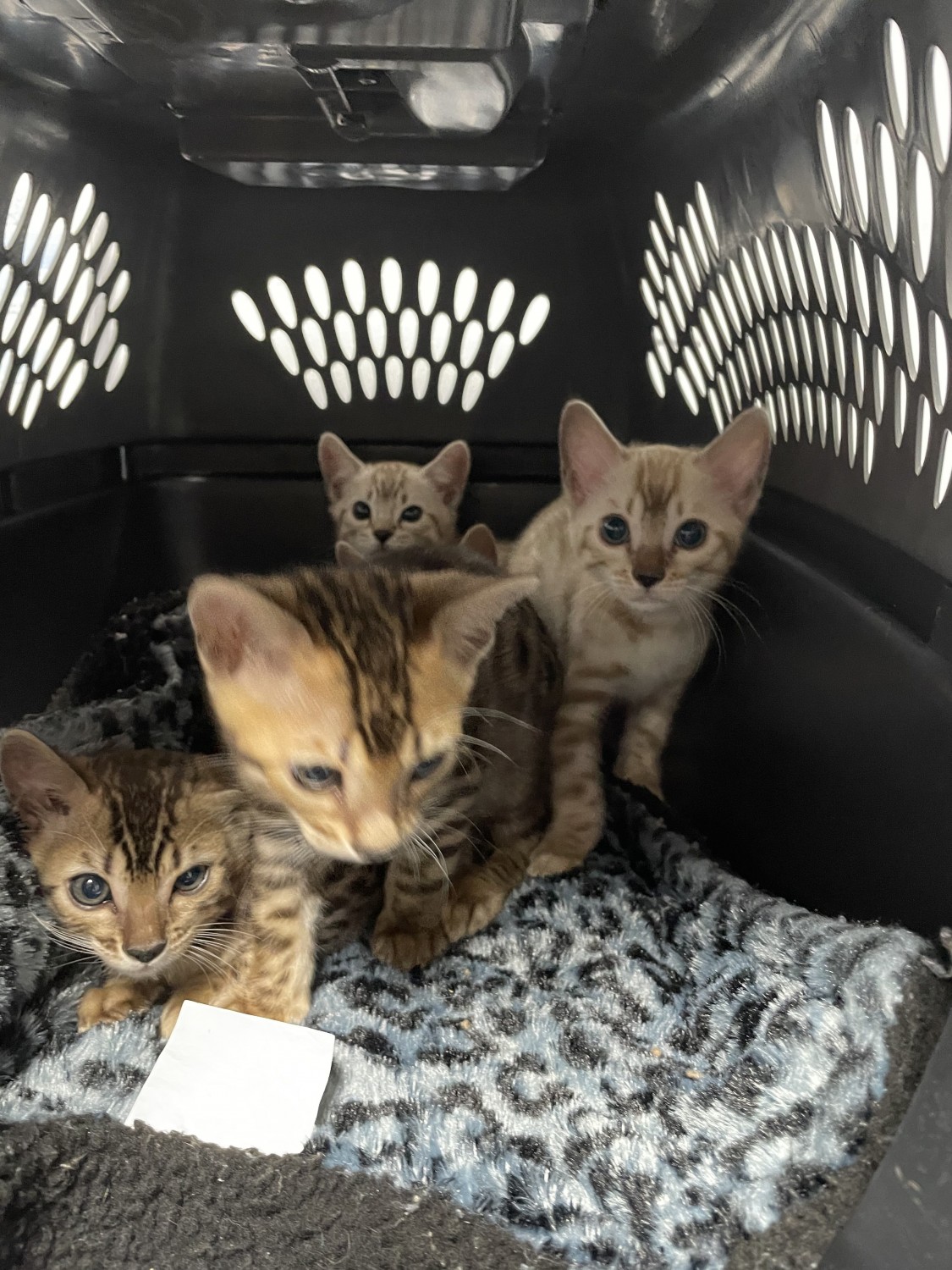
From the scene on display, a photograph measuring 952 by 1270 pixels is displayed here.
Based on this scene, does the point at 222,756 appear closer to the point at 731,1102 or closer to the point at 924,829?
the point at 731,1102

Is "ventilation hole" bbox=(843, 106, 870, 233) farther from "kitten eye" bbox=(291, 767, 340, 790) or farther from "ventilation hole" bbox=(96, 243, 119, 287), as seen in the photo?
"ventilation hole" bbox=(96, 243, 119, 287)

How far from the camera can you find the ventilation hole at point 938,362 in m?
0.75

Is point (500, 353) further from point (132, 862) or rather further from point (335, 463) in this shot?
point (132, 862)

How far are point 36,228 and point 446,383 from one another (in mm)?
650

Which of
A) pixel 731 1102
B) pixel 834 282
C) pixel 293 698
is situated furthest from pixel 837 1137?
pixel 834 282

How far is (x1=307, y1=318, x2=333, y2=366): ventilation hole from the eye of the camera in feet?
4.84

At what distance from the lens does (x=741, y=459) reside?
1.16 meters

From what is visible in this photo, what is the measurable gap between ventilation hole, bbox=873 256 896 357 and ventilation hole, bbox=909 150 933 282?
0.07 metres

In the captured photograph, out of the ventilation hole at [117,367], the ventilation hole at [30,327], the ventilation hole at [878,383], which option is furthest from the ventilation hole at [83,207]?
the ventilation hole at [878,383]

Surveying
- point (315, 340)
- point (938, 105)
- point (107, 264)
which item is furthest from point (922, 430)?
point (107, 264)

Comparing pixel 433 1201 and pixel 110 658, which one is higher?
pixel 110 658

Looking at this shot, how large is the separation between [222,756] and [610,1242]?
0.56 meters

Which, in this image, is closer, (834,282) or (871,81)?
(871,81)

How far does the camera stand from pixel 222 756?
0.95 meters
